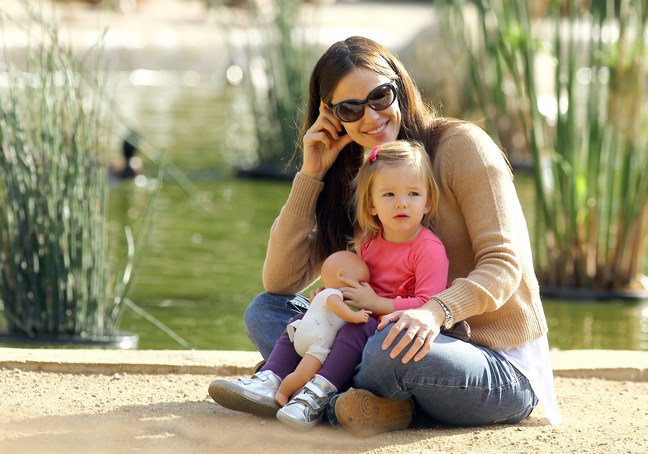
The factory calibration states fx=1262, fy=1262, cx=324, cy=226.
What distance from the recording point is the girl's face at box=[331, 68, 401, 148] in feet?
9.64

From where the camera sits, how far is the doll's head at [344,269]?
2.86 meters

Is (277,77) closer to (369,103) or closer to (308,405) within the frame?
(369,103)

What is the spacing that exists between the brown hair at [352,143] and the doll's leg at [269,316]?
144mm

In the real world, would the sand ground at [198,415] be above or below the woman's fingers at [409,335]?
below

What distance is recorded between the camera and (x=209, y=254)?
5742 mm

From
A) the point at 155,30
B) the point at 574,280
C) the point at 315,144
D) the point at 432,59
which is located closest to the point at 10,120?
the point at 315,144

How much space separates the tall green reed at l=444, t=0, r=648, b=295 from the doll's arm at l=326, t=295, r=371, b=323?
2346 mm

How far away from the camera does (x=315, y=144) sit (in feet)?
10.2

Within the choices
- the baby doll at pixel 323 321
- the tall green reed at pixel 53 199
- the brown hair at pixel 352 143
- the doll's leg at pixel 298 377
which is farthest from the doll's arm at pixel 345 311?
the tall green reed at pixel 53 199

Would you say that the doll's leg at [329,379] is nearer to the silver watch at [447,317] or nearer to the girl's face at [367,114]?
the silver watch at [447,317]

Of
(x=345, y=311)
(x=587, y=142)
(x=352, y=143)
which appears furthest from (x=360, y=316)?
(x=587, y=142)

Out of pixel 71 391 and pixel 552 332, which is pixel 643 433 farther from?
pixel 552 332

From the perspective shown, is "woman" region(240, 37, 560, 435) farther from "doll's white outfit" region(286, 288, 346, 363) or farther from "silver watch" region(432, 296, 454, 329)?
"doll's white outfit" region(286, 288, 346, 363)

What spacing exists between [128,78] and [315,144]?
34.0 ft
